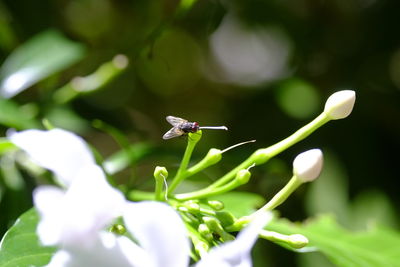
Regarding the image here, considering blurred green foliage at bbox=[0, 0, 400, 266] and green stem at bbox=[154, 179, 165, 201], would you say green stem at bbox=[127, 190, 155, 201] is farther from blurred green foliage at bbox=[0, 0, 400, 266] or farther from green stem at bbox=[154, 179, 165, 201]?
blurred green foliage at bbox=[0, 0, 400, 266]

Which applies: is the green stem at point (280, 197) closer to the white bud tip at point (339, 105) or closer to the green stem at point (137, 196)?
the white bud tip at point (339, 105)

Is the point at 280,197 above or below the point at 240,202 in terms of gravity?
above

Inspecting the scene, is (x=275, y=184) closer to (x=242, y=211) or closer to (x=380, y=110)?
(x=380, y=110)

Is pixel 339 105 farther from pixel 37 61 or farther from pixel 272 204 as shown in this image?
pixel 37 61

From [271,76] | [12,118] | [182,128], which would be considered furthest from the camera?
[271,76]

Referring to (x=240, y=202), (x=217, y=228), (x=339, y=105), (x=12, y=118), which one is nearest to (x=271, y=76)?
(x=240, y=202)

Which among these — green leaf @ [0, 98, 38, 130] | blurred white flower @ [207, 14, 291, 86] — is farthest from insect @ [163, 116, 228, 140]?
blurred white flower @ [207, 14, 291, 86]

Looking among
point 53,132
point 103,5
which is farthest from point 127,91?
point 53,132
